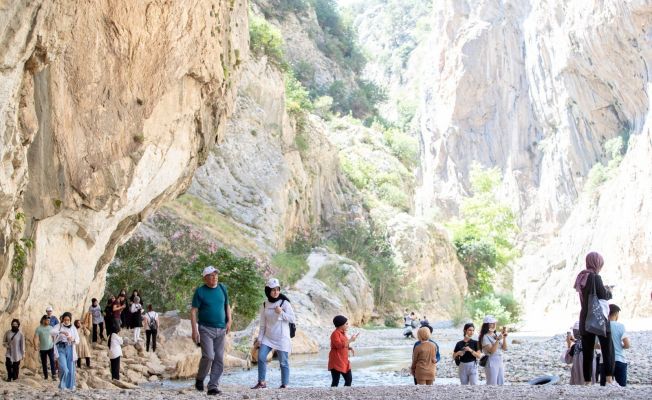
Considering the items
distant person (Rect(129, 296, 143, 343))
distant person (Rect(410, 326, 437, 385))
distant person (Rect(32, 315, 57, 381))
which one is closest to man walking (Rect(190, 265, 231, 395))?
distant person (Rect(410, 326, 437, 385))

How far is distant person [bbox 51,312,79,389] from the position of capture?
1263 cm

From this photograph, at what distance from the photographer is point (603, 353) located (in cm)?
905

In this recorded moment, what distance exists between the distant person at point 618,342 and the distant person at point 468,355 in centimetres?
160

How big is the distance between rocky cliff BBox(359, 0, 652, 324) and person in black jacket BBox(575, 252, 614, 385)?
110ft

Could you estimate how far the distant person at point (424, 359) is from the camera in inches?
383

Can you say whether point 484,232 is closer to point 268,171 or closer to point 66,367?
point 268,171

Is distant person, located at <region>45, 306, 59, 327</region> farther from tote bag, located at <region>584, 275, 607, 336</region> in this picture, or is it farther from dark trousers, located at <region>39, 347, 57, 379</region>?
tote bag, located at <region>584, 275, 607, 336</region>

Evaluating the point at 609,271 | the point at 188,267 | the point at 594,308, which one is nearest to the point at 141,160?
the point at 188,267

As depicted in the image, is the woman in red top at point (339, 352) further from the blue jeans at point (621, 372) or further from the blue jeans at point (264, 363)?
the blue jeans at point (621, 372)

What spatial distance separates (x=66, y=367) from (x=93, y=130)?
4997mm

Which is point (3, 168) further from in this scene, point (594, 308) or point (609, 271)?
point (609, 271)

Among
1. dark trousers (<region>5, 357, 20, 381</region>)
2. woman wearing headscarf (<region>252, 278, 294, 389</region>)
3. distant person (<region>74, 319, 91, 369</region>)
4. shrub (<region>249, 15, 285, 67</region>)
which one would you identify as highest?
shrub (<region>249, 15, 285, 67</region>)

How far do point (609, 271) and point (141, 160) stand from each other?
32179 mm

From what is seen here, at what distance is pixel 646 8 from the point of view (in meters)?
45.7
